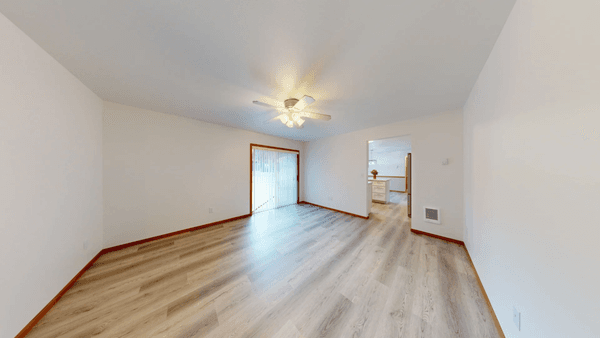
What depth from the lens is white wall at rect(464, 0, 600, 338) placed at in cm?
57

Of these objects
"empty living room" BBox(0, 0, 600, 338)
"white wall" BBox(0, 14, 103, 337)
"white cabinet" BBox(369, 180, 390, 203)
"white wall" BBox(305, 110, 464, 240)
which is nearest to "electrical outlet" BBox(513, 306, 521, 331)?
"empty living room" BBox(0, 0, 600, 338)

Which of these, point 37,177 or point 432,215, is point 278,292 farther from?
point 432,215

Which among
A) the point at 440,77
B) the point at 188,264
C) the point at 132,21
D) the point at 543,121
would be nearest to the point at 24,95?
the point at 132,21

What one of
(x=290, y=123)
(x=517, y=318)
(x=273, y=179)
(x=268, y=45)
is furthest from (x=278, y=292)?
(x=273, y=179)

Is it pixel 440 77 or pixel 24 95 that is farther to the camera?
pixel 440 77

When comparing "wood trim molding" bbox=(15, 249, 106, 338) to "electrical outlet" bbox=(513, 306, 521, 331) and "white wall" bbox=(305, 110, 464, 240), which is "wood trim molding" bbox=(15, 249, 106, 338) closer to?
"electrical outlet" bbox=(513, 306, 521, 331)

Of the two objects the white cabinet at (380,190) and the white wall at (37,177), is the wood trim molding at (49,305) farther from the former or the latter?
the white cabinet at (380,190)

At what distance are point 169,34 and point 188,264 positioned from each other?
8.25ft

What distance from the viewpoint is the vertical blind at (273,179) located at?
4.19m

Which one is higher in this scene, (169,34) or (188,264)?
(169,34)

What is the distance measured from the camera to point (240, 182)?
379 cm

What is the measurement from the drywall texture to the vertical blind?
401mm

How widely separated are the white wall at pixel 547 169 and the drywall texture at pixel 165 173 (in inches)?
157

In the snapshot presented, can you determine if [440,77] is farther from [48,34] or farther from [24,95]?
[24,95]
